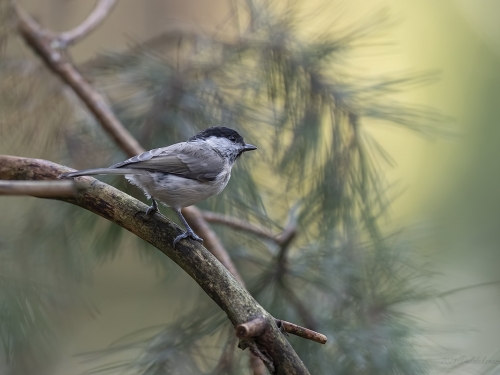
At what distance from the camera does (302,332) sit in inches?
38.6

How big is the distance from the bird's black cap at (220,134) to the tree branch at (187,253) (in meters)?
0.45

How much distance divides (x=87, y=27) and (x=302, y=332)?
1.31 m

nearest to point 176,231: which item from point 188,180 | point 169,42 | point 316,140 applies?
point 188,180

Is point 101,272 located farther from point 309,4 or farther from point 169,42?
point 309,4

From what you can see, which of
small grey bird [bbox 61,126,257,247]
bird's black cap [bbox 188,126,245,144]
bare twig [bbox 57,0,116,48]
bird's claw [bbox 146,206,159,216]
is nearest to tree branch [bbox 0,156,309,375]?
bird's claw [bbox 146,206,159,216]

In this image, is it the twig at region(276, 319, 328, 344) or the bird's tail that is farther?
the bird's tail

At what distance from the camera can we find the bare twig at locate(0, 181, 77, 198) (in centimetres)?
60

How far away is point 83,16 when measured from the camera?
271cm

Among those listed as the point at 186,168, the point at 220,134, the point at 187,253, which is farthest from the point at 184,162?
the point at 187,253

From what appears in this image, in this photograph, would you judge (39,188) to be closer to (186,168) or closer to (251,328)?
(251,328)

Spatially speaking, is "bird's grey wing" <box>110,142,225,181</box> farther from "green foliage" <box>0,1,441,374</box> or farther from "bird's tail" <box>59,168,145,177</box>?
"green foliage" <box>0,1,441,374</box>

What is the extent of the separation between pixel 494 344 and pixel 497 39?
6.88 feet

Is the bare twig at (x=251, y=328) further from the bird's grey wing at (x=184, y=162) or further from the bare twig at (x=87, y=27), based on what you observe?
the bare twig at (x=87, y=27)

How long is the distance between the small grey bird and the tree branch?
0.11 meters
